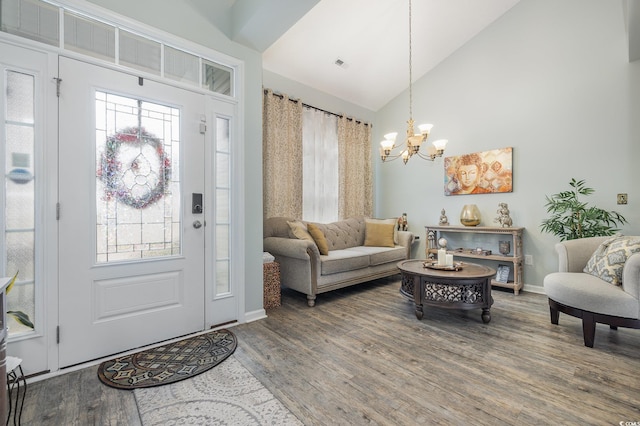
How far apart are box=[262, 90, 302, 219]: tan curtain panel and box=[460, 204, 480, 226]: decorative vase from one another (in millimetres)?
2316

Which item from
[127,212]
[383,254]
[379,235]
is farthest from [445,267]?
[127,212]

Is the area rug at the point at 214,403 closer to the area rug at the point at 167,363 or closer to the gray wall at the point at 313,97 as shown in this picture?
the area rug at the point at 167,363

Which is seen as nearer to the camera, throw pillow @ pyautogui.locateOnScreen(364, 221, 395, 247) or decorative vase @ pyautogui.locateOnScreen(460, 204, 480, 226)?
decorative vase @ pyautogui.locateOnScreen(460, 204, 480, 226)

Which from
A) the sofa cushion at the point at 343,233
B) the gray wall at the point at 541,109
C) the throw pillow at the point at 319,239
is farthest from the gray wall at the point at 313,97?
the throw pillow at the point at 319,239

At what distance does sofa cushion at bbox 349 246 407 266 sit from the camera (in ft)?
13.2

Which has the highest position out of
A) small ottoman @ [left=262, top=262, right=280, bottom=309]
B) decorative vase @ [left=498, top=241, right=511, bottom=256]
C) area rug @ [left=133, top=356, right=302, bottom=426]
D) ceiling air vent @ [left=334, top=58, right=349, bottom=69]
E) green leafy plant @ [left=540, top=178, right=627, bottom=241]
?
ceiling air vent @ [left=334, top=58, right=349, bottom=69]

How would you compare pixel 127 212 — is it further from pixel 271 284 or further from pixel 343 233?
pixel 343 233

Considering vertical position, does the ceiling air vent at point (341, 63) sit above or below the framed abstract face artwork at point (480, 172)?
above

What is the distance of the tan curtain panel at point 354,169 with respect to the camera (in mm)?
4910

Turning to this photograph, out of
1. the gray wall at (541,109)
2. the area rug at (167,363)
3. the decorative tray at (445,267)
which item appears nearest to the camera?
the area rug at (167,363)

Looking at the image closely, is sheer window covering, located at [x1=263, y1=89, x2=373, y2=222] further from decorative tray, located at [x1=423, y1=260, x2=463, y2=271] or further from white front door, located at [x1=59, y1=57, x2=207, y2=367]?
decorative tray, located at [x1=423, y1=260, x2=463, y2=271]

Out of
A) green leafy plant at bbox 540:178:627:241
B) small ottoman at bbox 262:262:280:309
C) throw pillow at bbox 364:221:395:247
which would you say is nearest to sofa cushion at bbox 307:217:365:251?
throw pillow at bbox 364:221:395:247

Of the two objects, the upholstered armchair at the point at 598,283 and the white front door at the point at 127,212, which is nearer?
the white front door at the point at 127,212

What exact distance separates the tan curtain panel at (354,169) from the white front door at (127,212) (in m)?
2.71
